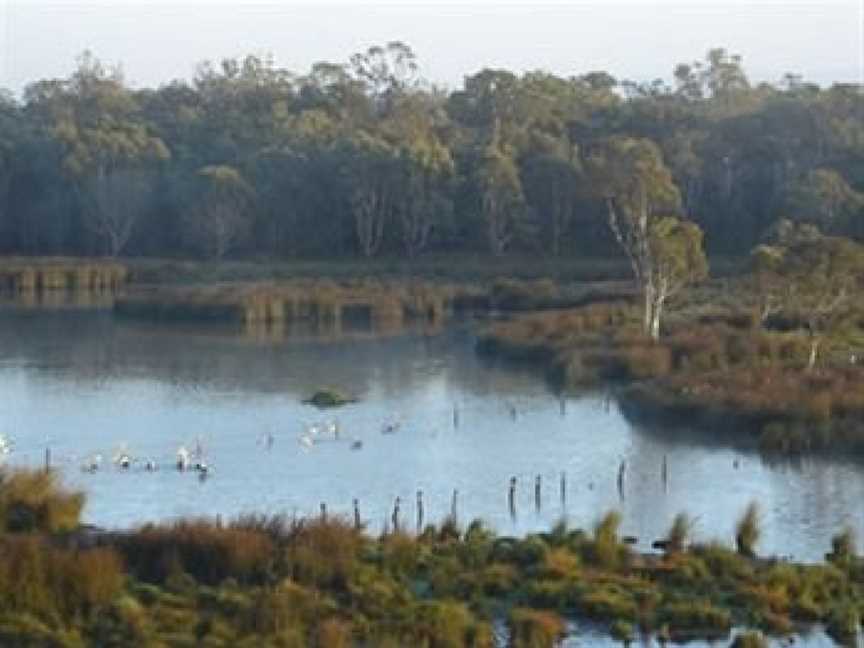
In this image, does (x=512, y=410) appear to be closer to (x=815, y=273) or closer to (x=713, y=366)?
(x=713, y=366)

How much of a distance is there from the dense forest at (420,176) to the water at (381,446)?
23797 mm

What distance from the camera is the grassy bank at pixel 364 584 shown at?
810 inches

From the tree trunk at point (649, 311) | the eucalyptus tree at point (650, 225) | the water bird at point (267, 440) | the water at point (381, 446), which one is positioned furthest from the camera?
Result: the tree trunk at point (649, 311)

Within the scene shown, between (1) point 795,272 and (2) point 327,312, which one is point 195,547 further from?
(2) point 327,312

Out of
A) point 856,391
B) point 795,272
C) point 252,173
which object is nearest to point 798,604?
point 856,391

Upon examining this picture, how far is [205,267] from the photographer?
7894 cm

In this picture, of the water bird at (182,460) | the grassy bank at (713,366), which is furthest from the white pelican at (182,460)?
the grassy bank at (713,366)

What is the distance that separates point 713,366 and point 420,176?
35.9 meters

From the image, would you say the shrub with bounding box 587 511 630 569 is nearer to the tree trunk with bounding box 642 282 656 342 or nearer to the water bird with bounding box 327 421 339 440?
the water bird with bounding box 327 421 339 440

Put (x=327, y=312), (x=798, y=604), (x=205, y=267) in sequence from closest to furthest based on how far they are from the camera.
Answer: (x=798, y=604)
(x=327, y=312)
(x=205, y=267)

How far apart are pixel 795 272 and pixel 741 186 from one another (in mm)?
37927

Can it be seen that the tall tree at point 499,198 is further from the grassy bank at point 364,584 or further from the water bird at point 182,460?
the grassy bank at point 364,584

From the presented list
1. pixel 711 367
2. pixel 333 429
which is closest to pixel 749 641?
pixel 333 429

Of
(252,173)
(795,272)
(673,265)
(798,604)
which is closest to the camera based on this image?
(798,604)
